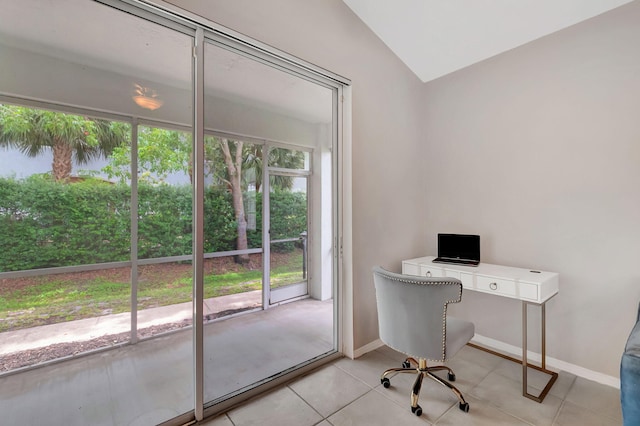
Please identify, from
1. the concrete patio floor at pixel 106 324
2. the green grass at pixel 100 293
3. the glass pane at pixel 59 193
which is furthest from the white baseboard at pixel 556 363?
the glass pane at pixel 59 193

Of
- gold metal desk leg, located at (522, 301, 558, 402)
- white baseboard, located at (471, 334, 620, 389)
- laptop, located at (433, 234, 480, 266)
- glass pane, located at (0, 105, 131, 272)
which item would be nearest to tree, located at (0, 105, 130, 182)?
glass pane, located at (0, 105, 131, 272)

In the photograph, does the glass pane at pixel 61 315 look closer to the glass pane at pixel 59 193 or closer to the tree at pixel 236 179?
the glass pane at pixel 59 193

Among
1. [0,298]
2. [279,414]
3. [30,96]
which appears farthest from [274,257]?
[30,96]

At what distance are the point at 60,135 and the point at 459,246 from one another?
3.66m

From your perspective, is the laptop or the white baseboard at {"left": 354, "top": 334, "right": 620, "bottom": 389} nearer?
the white baseboard at {"left": 354, "top": 334, "right": 620, "bottom": 389}

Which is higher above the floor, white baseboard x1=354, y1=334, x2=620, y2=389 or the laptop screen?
the laptop screen

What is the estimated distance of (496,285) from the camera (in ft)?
7.13

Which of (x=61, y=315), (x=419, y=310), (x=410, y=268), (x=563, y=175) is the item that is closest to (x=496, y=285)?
(x=410, y=268)

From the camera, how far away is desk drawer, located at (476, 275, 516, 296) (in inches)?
82.6

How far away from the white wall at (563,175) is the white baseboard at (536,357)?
0.05 m

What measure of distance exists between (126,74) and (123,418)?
8.81ft

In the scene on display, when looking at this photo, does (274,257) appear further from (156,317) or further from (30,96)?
(30,96)

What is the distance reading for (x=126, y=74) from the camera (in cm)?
245

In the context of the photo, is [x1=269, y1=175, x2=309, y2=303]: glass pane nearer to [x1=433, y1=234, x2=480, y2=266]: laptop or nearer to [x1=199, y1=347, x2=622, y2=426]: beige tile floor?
[x1=199, y1=347, x2=622, y2=426]: beige tile floor
